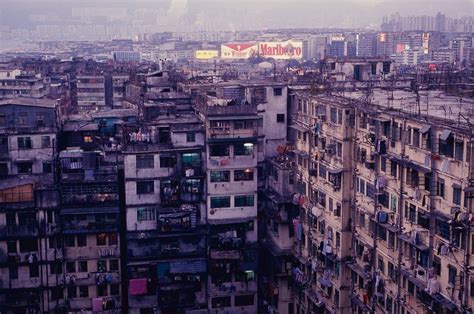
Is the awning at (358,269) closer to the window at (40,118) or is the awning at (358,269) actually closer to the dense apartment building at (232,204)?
the dense apartment building at (232,204)

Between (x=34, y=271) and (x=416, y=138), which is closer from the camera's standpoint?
(x=416, y=138)

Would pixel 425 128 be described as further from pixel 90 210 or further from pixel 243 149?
pixel 90 210

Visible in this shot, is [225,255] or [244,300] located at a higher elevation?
[225,255]

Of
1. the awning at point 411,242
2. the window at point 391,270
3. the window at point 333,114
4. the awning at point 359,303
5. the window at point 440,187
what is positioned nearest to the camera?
the window at point 440,187

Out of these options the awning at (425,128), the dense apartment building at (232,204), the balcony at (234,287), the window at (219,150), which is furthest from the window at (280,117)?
the awning at (425,128)

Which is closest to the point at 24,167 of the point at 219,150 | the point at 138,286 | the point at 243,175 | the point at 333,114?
the point at 138,286
